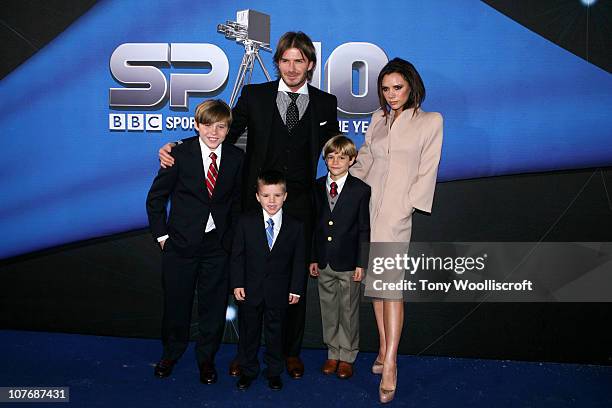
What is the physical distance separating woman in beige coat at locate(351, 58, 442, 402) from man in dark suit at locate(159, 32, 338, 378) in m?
0.40

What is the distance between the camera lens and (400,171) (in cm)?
317

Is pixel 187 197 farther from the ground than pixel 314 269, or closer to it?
farther from the ground

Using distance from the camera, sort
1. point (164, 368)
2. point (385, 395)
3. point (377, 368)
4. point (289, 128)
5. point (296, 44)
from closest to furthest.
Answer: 1. point (385, 395)
2. point (296, 44)
3. point (289, 128)
4. point (164, 368)
5. point (377, 368)

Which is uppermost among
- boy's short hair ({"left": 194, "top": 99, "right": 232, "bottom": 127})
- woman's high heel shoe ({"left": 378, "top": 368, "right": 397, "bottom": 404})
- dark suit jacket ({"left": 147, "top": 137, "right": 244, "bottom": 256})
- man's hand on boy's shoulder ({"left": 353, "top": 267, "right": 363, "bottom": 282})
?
boy's short hair ({"left": 194, "top": 99, "right": 232, "bottom": 127})

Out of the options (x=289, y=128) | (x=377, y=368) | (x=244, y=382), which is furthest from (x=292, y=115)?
(x=377, y=368)

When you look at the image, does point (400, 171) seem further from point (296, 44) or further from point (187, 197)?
point (187, 197)

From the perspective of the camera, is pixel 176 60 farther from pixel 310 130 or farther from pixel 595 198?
pixel 595 198

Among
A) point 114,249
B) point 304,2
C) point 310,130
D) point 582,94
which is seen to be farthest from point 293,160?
point 582,94

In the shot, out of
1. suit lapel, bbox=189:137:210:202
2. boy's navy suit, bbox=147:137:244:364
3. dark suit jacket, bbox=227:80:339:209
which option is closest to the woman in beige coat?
dark suit jacket, bbox=227:80:339:209

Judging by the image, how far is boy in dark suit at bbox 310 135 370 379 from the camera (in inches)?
131

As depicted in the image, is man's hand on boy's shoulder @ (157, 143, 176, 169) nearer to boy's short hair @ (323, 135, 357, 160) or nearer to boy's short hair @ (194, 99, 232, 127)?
boy's short hair @ (194, 99, 232, 127)

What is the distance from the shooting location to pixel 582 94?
3.83 meters

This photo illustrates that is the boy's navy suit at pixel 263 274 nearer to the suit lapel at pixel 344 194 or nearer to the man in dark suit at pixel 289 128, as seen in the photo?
the man in dark suit at pixel 289 128

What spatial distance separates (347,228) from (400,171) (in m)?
0.46
